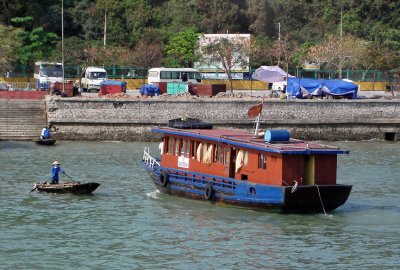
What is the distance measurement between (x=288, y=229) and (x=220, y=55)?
42.5 m

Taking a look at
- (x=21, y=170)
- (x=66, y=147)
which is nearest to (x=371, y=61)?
(x=66, y=147)

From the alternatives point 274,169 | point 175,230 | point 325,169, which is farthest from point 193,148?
point 175,230

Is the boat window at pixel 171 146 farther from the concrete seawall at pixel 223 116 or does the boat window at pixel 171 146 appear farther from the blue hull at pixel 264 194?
the concrete seawall at pixel 223 116

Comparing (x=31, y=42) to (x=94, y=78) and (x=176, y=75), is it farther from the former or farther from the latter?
(x=176, y=75)

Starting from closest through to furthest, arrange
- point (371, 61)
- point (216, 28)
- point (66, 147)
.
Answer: point (66, 147), point (371, 61), point (216, 28)

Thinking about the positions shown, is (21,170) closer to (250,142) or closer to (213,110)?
(250,142)

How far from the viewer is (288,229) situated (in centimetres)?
2825

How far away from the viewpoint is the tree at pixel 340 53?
70062mm

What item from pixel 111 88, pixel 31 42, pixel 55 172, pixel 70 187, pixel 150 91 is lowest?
pixel 70 187

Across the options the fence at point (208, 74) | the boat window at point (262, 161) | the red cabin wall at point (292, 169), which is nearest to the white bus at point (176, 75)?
the fence at point (208, 74)

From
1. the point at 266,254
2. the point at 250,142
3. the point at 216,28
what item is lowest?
the point at 266,254

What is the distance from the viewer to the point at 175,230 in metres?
28.2

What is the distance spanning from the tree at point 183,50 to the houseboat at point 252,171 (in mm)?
40444

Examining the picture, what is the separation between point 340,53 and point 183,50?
1103cm
